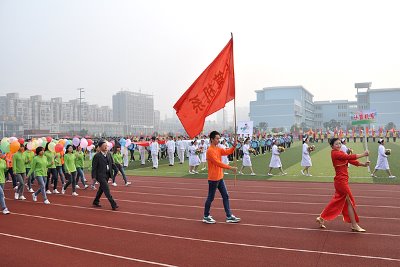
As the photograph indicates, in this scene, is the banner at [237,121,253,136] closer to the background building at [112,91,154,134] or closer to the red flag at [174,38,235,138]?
the red flag at [174,38,235,138]

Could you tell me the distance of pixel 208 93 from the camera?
8750 mm

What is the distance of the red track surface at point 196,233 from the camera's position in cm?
547

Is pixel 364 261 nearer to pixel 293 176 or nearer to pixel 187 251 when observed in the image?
pixel 187 251

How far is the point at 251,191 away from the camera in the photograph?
1198 cm

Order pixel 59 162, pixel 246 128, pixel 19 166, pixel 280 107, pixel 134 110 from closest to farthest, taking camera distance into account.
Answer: pixel 19 166 → pixel 59 162 → pixel 246 128 → pixel 280 107 → pixel 134 110

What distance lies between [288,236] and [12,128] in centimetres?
9378

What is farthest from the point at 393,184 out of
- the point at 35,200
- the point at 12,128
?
the point at 12,128

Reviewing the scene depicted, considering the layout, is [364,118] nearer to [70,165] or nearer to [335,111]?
[70,165]

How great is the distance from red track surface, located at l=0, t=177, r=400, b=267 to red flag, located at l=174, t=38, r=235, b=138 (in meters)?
2.20

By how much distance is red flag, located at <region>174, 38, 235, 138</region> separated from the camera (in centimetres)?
861

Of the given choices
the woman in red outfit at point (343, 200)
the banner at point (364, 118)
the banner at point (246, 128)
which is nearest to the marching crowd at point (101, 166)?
the woman in red outfit at point (343, 200)

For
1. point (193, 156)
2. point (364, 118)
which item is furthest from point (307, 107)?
point (364, 118)

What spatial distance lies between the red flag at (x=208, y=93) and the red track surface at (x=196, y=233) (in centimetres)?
220

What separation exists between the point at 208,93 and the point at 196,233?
330 cm
